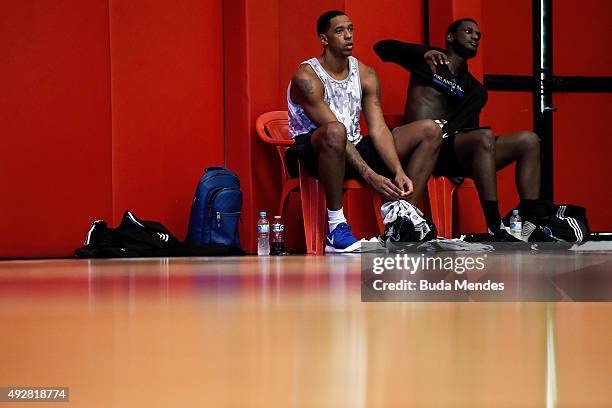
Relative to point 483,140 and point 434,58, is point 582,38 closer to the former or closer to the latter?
point 434,58

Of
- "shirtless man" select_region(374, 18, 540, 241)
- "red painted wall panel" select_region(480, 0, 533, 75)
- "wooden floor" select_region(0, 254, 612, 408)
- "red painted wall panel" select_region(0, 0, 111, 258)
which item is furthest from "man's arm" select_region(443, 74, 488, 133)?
"wooden floor" select_region(0, 254, 612, 408)

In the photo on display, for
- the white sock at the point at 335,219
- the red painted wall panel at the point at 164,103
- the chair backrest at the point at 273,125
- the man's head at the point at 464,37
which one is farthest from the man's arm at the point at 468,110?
the red painted wall panel at the point at 164,103

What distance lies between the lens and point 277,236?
195 inches

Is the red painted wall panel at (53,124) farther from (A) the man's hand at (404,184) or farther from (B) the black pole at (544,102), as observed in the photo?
(B) the black pole at (544,102)

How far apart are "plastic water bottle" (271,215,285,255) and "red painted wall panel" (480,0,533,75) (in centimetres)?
201

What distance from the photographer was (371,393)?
85 centimetres

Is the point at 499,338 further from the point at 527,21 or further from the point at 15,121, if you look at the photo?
the point at 527,21

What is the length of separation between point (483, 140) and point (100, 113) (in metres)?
2.09

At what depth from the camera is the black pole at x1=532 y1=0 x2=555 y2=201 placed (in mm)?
6109

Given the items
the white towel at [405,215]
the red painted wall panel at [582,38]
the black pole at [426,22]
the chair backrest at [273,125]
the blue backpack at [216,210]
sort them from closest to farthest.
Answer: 1. the white towel at [405,215]
2. the blue backpack at [216,210]
3. the chair backrest at [273,125]
4. the black pole at [426,22]
5. the red painted wall panel at [582,38]

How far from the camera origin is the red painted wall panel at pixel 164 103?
5.11m

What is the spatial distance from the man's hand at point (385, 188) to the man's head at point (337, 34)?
73 cm

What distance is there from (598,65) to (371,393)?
19.6 feet

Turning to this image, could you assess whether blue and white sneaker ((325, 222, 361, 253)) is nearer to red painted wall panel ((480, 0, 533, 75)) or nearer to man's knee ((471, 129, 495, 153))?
man's knee ((471, 129, 495, 153))
